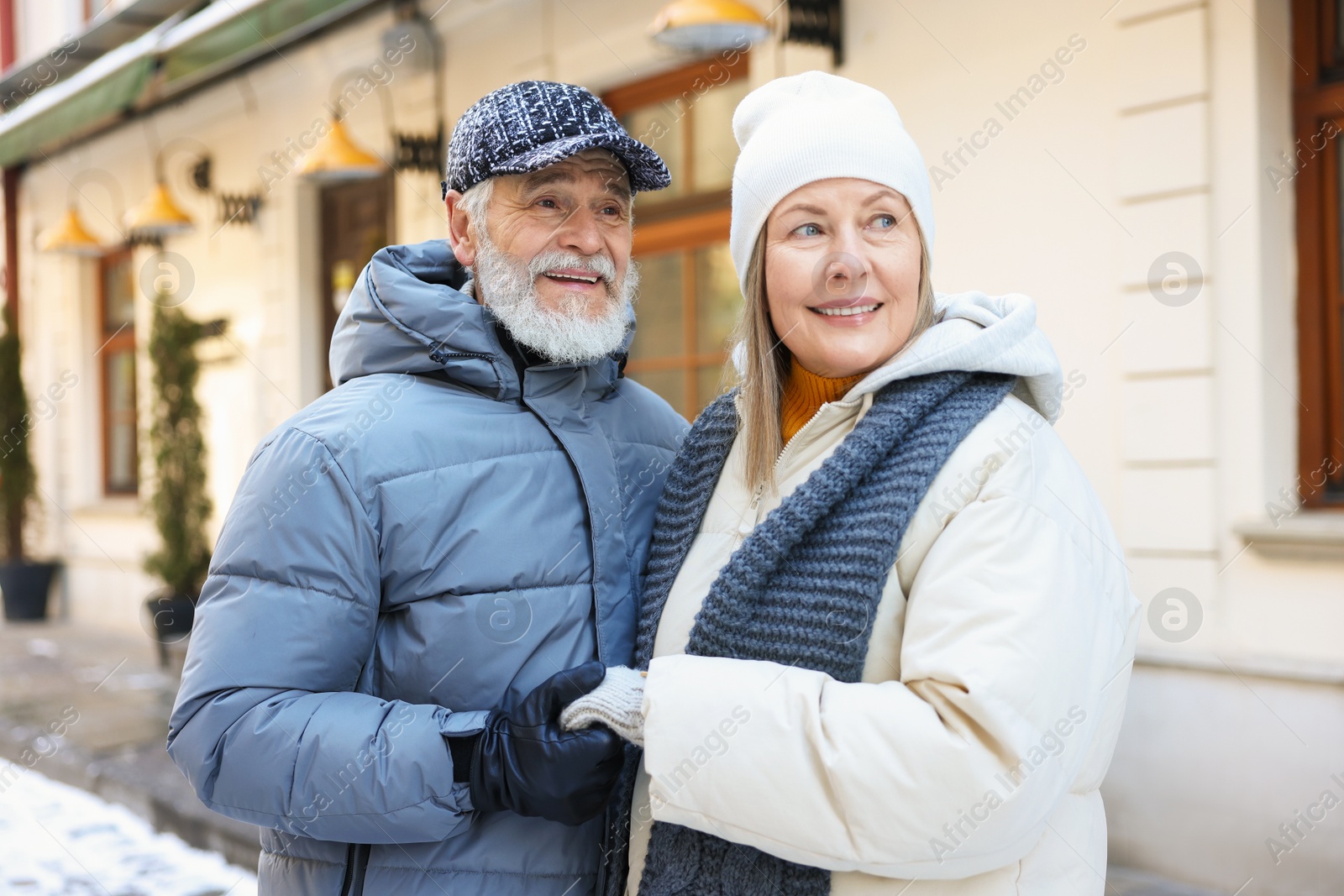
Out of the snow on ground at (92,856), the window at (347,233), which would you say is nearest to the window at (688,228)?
the window at (347,233)

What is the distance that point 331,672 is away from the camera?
146cm

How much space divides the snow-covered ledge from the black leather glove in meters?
2.43

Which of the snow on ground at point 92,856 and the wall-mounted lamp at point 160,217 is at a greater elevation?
the wall-mounted lamp at point 160,217

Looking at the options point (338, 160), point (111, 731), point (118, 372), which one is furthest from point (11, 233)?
point (111, 731)

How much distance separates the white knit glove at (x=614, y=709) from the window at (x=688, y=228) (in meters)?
3.31

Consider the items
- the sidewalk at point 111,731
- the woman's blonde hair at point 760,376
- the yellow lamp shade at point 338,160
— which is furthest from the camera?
the yellow lamp shade at point 338,160

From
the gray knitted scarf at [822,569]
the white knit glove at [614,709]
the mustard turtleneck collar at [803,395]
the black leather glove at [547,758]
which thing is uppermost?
the mustard turtleneck collar at [803,395]

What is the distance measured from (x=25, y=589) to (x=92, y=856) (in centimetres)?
618

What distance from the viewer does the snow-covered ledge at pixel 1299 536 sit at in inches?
116

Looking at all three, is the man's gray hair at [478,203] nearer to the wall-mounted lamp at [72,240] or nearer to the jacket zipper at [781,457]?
the jacket zipper at [781,457]

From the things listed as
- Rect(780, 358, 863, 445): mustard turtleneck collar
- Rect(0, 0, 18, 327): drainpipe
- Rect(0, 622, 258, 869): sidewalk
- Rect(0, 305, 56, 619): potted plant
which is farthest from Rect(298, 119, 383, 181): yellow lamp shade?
Rect(0, 0, 18, 327): drainpipe

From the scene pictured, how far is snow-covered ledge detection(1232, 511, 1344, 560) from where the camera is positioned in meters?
2.96

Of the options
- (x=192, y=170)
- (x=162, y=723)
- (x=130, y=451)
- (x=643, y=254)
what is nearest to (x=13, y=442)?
(x=130, y=451)

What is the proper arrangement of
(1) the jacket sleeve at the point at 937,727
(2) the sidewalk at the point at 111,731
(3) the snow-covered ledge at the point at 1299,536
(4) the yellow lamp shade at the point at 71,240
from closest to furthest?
(1) the jacket sleeve at the point at 937,727 < (3) the snow-covered ledge at the point at 1299,536 < (2) the sidewalk at the point at 111,731 < (4) the yellow lamp shade at the point at 71,240
